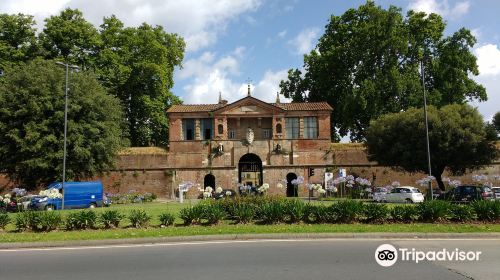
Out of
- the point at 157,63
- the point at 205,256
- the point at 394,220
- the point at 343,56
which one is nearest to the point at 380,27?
the point at 343,56

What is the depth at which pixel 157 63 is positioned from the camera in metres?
54.6

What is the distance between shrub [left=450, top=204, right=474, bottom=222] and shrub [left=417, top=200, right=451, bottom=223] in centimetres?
17

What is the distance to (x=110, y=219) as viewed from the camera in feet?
53.8

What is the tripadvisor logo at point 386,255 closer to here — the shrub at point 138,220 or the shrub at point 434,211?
the shrub at point 434,211

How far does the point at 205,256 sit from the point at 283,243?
283 centimetres

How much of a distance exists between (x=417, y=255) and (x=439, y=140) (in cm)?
3124

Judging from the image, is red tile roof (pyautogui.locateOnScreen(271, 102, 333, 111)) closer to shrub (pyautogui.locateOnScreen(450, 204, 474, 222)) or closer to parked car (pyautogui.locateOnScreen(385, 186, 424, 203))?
parked car (pyautogui.locateOnScreen(385, 186, 424, 203))

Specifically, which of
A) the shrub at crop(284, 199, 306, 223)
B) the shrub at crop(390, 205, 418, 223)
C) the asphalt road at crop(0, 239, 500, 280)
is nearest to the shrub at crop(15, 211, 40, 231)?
the asphalt road at crop(0, 239, 500, 280)

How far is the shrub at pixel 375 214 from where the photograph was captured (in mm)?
16281

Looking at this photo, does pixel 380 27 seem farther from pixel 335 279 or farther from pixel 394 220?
pixel 335 279

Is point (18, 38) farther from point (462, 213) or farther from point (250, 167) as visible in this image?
point (462, 213)

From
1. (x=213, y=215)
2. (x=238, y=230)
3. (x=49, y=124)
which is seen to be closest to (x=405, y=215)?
(x=238, y=230)

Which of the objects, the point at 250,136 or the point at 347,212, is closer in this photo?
the point at 347,212

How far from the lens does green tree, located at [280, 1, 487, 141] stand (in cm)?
5109
